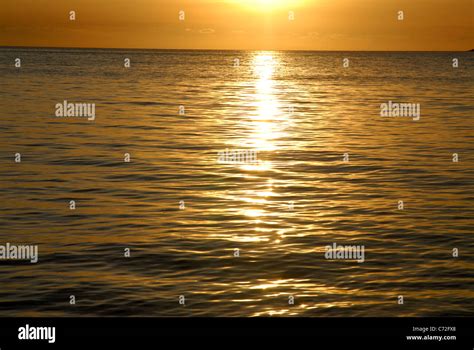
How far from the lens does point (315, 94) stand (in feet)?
270

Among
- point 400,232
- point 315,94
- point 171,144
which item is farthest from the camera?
point 315,94

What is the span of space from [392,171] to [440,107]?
3131cm

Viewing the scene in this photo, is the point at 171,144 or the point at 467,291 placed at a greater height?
the point at 171,144

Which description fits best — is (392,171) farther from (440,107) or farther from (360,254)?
(440,107)

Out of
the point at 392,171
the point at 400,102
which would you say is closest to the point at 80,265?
the point at 392,171

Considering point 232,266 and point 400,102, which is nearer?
point 232,266

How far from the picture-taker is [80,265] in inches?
645

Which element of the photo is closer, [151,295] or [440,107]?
[151,295]

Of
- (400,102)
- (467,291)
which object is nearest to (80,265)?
(467,291)
